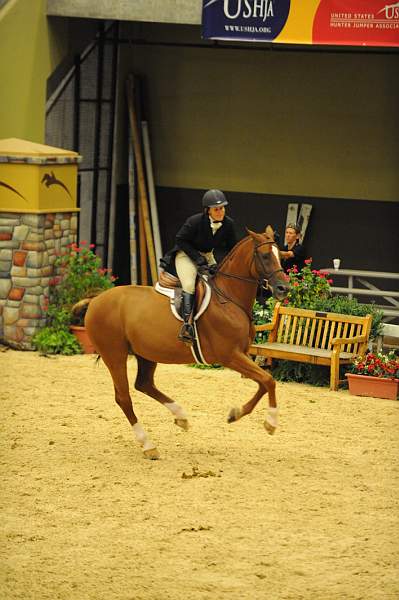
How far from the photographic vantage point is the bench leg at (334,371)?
13.7 meters

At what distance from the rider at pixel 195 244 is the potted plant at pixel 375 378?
3.32 metres

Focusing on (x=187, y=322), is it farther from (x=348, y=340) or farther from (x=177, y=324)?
(x=348, y=340)

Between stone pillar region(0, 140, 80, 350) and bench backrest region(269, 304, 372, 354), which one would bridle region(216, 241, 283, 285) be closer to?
bench backrest region(269, 304, 372, 354)

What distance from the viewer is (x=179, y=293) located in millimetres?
10875

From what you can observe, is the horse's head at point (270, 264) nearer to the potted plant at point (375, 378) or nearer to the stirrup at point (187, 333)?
the stirrup at point (187, 333)

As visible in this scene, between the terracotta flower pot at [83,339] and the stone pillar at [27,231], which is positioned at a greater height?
the stone pillar at [27,231]

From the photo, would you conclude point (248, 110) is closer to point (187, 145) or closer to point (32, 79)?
point (187, 145)

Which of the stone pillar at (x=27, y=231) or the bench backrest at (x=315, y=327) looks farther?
the stone pillar at (x=27, y=231)

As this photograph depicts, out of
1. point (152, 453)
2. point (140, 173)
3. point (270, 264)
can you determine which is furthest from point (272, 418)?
point (140, 173)

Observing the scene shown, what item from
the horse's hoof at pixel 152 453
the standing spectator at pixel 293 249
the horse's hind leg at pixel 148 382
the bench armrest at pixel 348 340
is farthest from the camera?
the standing spectator at pixel 293 249

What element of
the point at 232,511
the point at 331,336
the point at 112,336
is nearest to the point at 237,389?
the point at 331,336

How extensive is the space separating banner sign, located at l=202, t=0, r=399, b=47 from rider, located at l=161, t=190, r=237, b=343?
16.4 ft

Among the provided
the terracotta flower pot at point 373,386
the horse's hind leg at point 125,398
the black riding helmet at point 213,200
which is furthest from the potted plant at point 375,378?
the black riding helmet at point 213,200

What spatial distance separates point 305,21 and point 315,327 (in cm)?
402
